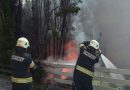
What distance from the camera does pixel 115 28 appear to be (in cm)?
1661

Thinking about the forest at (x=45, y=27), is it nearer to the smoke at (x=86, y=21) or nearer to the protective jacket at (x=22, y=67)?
the smoke at (x=86, y=21)

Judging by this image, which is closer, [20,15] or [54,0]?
[54,0]

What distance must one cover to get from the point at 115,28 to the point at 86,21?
148cm

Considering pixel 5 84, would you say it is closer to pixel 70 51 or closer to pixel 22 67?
pixel 70 51

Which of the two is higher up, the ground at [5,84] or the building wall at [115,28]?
the building wall at [115,28]

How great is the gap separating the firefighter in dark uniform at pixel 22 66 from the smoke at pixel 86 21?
8327 mm

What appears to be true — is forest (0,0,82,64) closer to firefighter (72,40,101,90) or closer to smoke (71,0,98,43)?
smoke (71,0,98,43)

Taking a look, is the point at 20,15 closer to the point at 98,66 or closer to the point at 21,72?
the point at 98,66

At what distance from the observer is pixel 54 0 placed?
15391 mm

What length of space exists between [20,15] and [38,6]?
168 centimetres

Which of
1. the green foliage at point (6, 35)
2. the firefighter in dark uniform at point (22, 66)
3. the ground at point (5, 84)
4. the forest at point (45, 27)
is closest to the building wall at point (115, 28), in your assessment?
the forest at point (45, 27)

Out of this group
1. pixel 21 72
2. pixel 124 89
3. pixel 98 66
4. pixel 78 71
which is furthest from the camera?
pixel 98 66

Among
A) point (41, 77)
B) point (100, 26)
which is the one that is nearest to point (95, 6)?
point (100, 26)

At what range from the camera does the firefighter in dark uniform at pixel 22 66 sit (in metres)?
8.52
